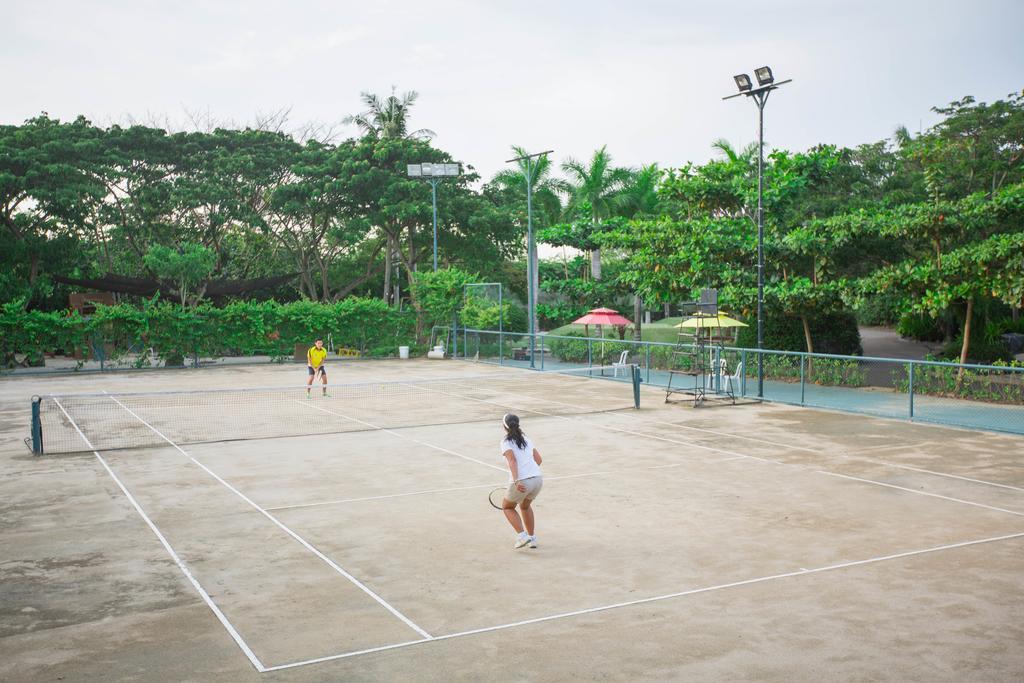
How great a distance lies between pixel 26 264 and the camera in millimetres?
40906

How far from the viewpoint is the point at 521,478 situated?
372 inches

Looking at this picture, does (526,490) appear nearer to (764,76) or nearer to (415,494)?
(415,494)

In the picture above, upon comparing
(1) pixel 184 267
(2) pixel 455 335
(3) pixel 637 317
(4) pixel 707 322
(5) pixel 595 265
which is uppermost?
(1) pixel 184 267

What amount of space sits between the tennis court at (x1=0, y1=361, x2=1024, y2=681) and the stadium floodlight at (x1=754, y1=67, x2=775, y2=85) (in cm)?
886

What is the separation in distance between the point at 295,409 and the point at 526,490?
45.8 ft

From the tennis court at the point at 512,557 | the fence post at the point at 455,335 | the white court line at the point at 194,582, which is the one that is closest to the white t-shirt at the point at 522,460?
the tennis court at the point at 512,557


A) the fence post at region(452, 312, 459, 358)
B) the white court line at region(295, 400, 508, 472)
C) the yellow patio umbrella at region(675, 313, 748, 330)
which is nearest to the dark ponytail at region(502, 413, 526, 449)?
the white court line at region(295, 400, 508, 472)

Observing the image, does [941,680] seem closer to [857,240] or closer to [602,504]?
[602,504]

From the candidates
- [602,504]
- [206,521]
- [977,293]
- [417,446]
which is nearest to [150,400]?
[417,446]

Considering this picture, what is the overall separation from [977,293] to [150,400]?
72.3 ft

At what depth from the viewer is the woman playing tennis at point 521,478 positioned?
9461mm

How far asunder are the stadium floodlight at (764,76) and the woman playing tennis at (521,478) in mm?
15504

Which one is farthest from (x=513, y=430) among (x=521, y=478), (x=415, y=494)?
(x=415, y=494)

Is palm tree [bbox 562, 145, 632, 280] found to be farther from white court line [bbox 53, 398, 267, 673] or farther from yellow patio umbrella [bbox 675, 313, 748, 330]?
white court line [bbox 53, 398, 267, 673]
